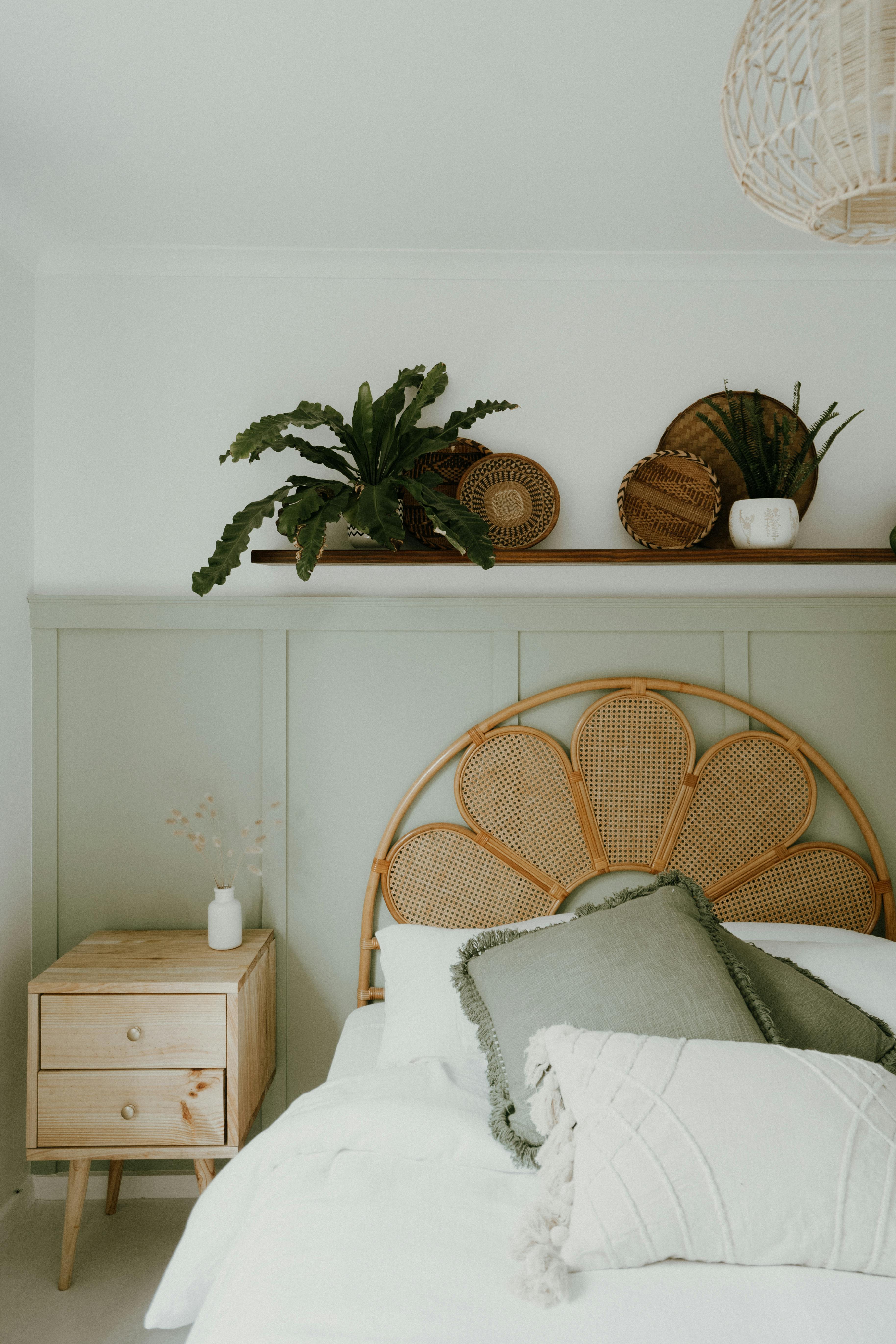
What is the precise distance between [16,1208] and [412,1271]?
5.10 feet

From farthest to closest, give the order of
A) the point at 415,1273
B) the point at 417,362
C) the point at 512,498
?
1. the point at 417,362
2. the point at 512,498
3. the point at 415,1273

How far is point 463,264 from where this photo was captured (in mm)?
2205

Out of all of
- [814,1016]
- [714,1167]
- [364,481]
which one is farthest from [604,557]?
[714,1167]

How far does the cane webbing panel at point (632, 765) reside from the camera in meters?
2.11

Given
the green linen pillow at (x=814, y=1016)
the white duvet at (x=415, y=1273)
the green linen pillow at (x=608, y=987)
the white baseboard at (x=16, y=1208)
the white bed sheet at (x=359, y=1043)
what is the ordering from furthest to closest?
the white baseboard at (x=16, y=1208) < the white bed sheet at (x=359, y=1043) < the green linen pillow at (x=814, y=1016) < the green linen pillow at (x=608, y=987) < the white duvet at (x=415, y=1273)

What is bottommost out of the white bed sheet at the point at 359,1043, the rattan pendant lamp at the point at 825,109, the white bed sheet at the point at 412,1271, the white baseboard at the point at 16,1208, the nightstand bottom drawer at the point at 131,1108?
the white baseboard at the point at 16,1208

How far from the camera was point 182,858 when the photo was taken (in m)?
2.19

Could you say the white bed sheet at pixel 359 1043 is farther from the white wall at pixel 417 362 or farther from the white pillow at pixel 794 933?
the white wall at pixel 417 362

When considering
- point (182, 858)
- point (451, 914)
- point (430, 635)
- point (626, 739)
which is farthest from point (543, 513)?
point (182, 858)

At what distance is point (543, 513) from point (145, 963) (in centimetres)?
147

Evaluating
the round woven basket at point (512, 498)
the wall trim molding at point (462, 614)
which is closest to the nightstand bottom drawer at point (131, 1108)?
the wall trim molding at point (462, 614)

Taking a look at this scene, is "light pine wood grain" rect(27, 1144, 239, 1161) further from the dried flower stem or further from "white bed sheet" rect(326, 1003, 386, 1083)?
the dried flower stem

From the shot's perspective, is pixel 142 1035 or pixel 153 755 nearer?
pixel 142 1035

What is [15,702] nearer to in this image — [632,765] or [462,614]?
[462,614]
